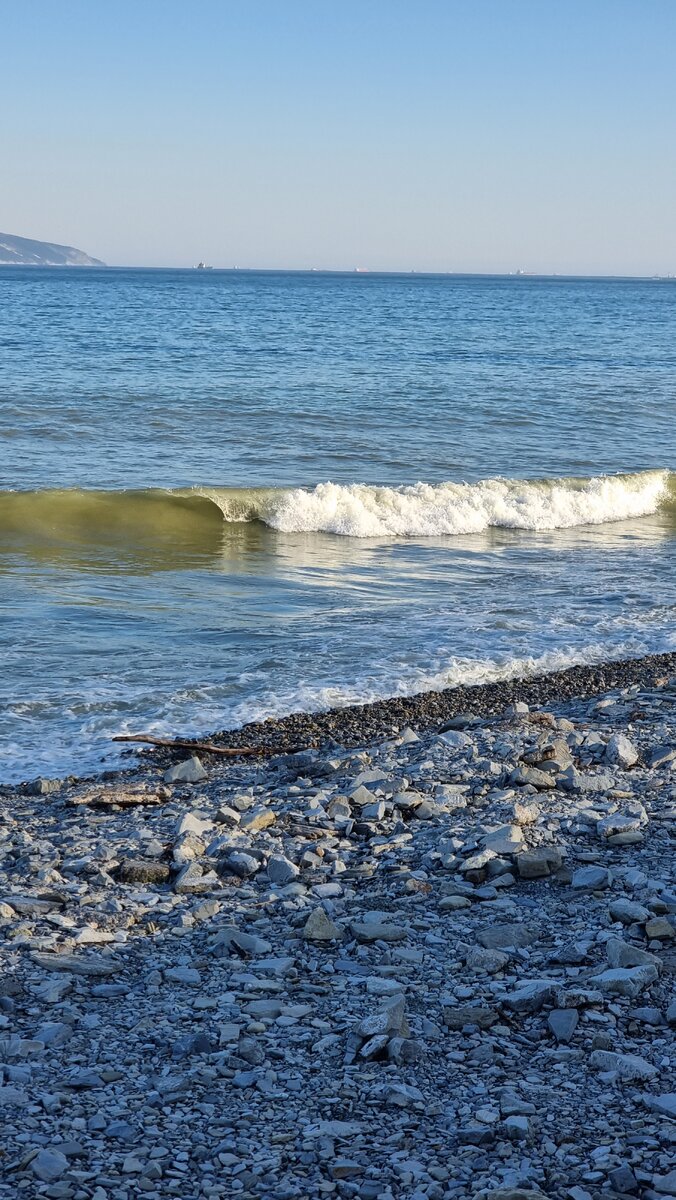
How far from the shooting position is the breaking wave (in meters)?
16.2

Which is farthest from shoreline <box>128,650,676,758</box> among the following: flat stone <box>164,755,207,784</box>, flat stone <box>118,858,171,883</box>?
flat stone <box>118,858,171,883</box>

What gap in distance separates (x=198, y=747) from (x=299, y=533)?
29.9 feet

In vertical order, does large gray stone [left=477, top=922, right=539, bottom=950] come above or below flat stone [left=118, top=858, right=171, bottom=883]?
above

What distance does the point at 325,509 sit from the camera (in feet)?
56.0

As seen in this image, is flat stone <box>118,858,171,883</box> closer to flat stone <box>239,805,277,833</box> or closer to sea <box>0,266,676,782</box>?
flat stone <box>239,805,277,833</box>

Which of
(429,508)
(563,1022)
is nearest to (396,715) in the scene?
(563,1022)

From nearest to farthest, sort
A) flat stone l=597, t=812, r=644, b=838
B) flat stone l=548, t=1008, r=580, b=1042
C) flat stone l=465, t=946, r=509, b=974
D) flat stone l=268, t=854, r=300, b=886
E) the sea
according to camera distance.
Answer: flat stone l=548, t=1008, r=580, b=1042 → flat stone l=465, t=946, r=509, b=974 → flat stone l=268, t=854, r=300, b=886 → flat stone l=597, t=812, r=644, b=838 → the sea

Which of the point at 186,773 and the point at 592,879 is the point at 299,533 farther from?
the point at 592,879

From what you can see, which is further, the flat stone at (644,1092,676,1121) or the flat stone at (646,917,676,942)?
the flat stone at (646,917,676,942)

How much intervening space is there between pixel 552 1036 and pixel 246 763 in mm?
3795

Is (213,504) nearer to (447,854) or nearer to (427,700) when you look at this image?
(427,700)

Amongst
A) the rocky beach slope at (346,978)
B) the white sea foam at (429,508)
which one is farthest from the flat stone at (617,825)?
the white sea foam at (429,508)

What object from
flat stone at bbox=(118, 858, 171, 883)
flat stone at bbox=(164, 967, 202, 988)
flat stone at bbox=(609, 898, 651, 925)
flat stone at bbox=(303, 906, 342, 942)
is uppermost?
flat stone at bbox=(609, 898, 651, 925)

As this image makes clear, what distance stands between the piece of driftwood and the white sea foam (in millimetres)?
8837
